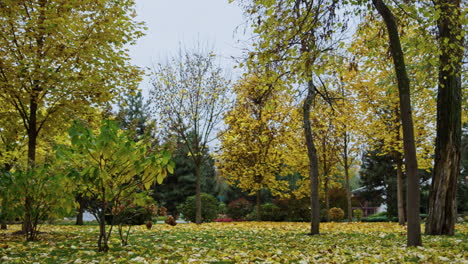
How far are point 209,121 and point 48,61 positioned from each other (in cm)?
813

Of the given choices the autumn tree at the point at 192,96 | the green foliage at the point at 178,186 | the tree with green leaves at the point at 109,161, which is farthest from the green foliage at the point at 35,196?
the green foliage at the point at 178,186

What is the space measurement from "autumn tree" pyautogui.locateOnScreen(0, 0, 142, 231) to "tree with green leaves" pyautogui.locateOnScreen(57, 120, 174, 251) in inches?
145

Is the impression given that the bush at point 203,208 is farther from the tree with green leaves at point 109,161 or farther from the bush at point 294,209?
the tree with green leaves at point 109,161

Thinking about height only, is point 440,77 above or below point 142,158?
above

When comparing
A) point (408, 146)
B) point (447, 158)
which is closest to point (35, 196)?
point (408, 146)

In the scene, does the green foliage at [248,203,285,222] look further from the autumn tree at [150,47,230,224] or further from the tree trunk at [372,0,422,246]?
the tree trunk at [372,0,422,246]

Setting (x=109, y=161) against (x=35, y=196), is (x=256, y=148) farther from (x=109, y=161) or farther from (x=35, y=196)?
(x=109, y=161)

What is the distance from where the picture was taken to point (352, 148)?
16.9m

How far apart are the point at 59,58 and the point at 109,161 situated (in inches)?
190

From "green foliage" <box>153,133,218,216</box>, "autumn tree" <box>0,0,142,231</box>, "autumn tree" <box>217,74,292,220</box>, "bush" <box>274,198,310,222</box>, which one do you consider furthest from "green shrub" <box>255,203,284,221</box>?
"autumn tree" <box>0,0,142,231</box>

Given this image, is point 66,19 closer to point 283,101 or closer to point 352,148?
point 283,101

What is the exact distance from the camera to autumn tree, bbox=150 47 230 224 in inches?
607

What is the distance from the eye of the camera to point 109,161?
15.0 feet

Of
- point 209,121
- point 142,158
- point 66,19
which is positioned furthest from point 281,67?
point 209,121
